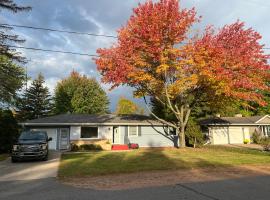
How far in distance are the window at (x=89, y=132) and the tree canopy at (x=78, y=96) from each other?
2028 cm

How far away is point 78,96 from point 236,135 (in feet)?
88.6

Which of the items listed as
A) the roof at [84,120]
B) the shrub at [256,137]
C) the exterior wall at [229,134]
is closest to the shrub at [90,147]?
the roof at [84,120]

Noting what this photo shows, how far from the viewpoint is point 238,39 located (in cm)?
2330

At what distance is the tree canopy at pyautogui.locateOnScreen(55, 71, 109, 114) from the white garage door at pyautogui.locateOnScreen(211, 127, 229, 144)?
A: 74.4 feet

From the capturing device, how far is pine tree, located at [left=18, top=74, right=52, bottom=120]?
1759 inches

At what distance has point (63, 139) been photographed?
28.3 m

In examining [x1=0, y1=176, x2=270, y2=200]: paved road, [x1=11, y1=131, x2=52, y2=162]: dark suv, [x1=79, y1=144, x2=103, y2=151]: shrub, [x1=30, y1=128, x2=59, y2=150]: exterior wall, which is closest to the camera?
[x1=0, y1=176, x2=270, y2=200]: paved road

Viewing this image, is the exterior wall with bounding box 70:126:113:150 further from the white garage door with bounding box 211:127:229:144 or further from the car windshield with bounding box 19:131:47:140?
the white garage door with bounding box 211:127:229:144

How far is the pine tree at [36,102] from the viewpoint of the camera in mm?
44688

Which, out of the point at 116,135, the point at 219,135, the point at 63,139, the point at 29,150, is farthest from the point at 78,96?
the point at 29,150

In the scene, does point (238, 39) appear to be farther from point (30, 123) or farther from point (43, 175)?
point (30, 123)

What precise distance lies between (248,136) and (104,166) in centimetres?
2769

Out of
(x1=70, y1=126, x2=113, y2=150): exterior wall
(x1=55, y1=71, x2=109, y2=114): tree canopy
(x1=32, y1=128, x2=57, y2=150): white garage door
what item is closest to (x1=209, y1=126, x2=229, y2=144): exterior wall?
(x1=70, y1=126, x2=113, y2=150): exterior wall

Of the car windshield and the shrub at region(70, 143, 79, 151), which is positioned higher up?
the car windshield
